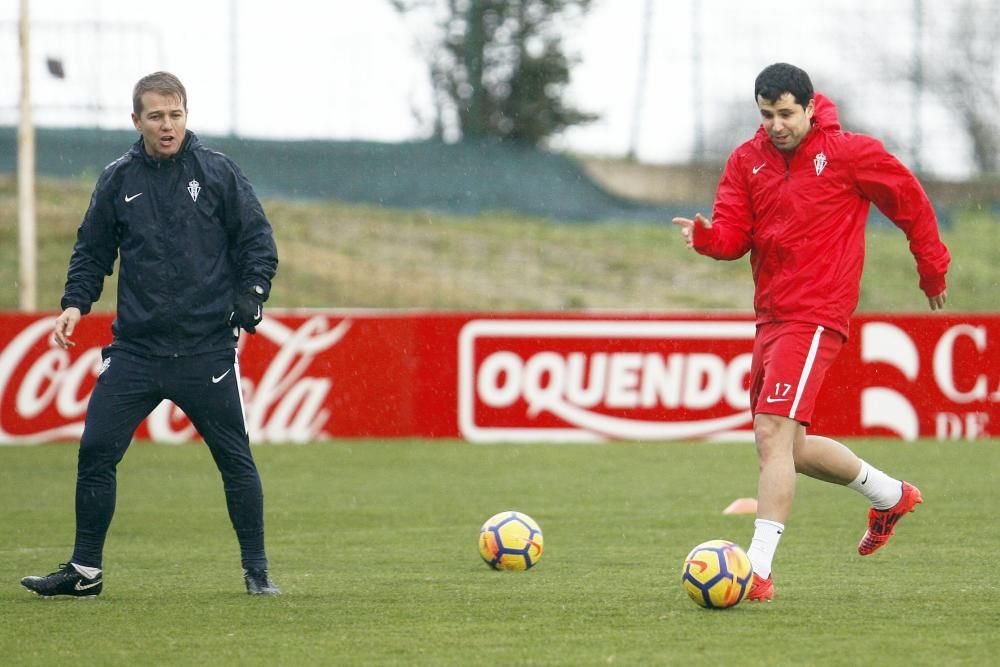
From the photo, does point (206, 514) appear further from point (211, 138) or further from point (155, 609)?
point (211, 138)

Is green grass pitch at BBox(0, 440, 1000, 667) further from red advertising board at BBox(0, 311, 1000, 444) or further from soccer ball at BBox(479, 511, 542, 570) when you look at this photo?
red advertising board at BBox(0, 311, 1000, 444)

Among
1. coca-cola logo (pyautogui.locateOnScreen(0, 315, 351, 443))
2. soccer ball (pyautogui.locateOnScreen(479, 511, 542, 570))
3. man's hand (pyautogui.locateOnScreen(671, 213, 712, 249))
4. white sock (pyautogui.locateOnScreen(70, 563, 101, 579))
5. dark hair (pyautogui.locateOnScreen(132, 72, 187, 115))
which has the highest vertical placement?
dark hair (pyautogui.locateOnScreen(132, 72, 187, 115))

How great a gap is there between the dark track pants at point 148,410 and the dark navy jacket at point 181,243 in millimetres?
82

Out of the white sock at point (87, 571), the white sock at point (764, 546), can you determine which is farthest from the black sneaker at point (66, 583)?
the white sock at point (764, 546)

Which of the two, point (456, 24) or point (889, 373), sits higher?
point (456, 24)

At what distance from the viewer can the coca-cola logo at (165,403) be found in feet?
48.2

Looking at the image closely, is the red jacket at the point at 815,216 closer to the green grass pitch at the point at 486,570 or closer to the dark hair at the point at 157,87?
the green grass pitch at the point at 486,570

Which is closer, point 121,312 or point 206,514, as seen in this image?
point 121,312

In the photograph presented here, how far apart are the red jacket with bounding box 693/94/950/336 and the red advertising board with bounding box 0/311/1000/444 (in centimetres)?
811

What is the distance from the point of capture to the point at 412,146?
70.7ft

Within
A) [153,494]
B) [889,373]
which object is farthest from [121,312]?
[889,373]

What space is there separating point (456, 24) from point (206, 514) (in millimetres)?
12270

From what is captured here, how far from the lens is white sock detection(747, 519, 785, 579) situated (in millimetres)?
6383

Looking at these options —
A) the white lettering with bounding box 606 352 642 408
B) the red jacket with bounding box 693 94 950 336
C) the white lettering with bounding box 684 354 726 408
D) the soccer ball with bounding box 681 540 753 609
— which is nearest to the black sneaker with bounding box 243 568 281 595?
the soccer ball with bounding box 681 540 753 609
